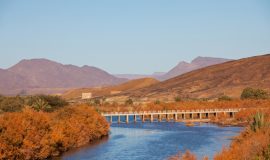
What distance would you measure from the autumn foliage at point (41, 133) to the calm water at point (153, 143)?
2119 mm

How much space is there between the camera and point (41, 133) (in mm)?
61000

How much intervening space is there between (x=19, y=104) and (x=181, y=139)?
2989 centimetres

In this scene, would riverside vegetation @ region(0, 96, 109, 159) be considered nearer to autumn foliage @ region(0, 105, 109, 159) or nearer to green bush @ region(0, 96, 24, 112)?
autumn foliage @ region(0, 105, 109, 159)

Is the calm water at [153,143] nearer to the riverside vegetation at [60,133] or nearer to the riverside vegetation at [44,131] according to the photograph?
the riverside vegetation at [44,131]

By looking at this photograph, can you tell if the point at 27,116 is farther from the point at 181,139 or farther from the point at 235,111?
the point at 235,111

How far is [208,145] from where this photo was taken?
70.1 metres

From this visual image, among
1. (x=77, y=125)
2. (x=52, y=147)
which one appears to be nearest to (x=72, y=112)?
(x=77, y=125)

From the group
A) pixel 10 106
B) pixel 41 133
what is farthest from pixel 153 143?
pixel 10 106

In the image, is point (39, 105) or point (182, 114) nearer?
point (39, 105)

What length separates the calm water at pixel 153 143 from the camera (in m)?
62.3

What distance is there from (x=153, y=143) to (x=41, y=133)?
1921 cm

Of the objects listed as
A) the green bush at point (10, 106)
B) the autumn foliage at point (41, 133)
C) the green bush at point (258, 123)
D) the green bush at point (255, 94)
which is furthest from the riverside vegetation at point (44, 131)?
the green bush at point (255, 94)

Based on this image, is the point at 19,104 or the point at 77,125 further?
the point at 19,104

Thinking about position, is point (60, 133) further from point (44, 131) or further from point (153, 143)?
point (153, 143)
